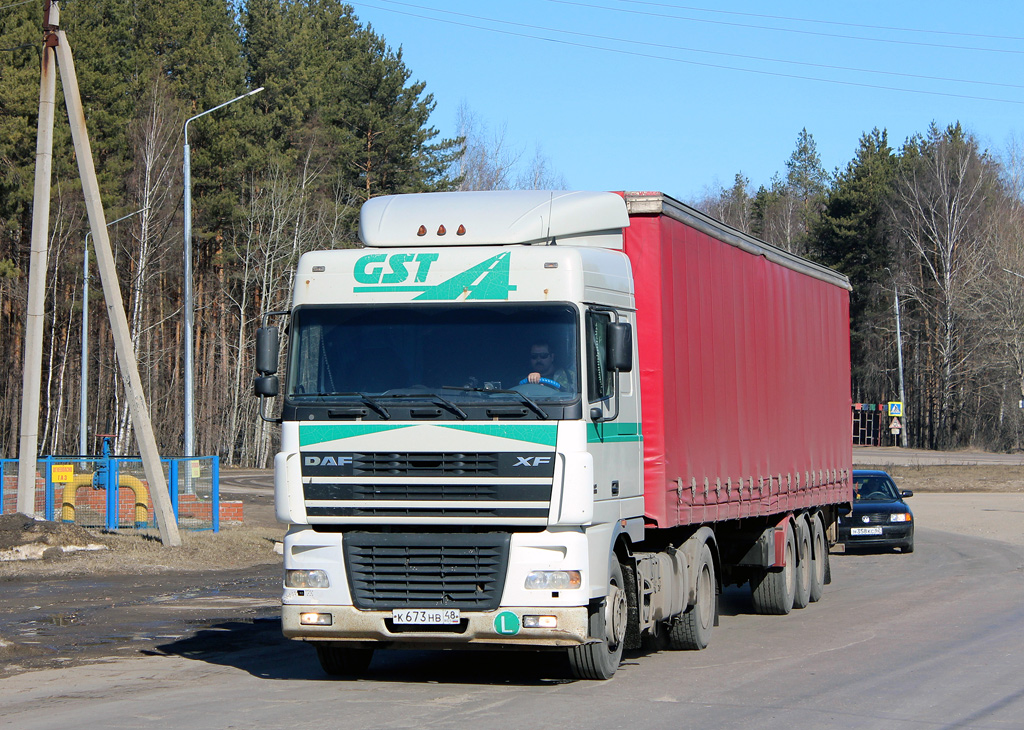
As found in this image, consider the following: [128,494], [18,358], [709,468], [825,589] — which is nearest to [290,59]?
[18,358]

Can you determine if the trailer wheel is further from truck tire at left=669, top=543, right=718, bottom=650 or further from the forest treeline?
the forest treeline

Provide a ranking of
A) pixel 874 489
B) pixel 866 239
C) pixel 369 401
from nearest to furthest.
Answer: pixel 369 401
pixel 874 489
pixel 866 239

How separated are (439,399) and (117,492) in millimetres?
17077

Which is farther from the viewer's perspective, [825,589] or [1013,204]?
[1013,204]

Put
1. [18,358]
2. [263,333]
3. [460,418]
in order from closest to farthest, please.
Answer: [460,418] < [263,333] < [18,358]

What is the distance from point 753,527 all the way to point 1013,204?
258 ft

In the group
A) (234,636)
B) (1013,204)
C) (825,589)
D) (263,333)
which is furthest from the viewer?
(1013,204)

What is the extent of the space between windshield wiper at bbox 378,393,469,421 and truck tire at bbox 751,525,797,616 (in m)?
6.74

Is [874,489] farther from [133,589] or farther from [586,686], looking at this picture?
[586,686]

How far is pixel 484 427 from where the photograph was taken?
8.73m

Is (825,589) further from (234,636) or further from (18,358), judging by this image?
(18,358)

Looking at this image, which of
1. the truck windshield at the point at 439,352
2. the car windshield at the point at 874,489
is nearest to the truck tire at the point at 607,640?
the truck windshield at the point at 439,352

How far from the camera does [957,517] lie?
3284cm

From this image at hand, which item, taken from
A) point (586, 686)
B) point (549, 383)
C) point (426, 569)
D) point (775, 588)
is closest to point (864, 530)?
point (775, 588)
